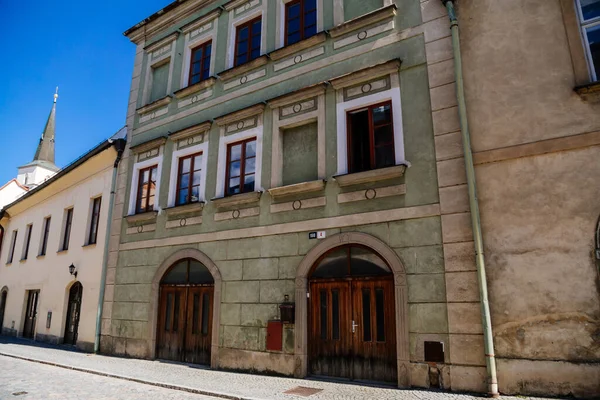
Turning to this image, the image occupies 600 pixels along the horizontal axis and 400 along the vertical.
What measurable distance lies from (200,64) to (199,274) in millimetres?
6657

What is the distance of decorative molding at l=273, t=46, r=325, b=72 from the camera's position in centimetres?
1005

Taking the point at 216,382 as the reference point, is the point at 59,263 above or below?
above

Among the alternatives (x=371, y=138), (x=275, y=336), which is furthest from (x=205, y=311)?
(x=371, y=138)

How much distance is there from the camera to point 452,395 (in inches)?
261

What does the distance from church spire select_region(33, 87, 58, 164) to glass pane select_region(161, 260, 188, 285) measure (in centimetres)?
5115

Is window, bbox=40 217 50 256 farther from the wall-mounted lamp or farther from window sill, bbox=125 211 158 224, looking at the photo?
window sill, bbox=125 211 158 224

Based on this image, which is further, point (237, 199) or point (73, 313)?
point (73, 313)

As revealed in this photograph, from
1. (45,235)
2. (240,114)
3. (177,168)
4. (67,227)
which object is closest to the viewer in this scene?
(240,114)

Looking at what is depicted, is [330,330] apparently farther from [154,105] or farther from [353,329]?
[154,105]

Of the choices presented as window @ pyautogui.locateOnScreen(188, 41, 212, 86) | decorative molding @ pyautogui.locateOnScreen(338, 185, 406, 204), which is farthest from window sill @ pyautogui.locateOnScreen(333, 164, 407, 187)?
window @ pyautogui.locateOnScreen(188, 41, 212, 86)

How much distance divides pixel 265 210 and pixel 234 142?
7.84ft

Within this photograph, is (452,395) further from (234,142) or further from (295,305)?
(234,142)

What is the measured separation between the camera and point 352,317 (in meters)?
8.17

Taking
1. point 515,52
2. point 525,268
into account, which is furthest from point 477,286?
point 515,52
